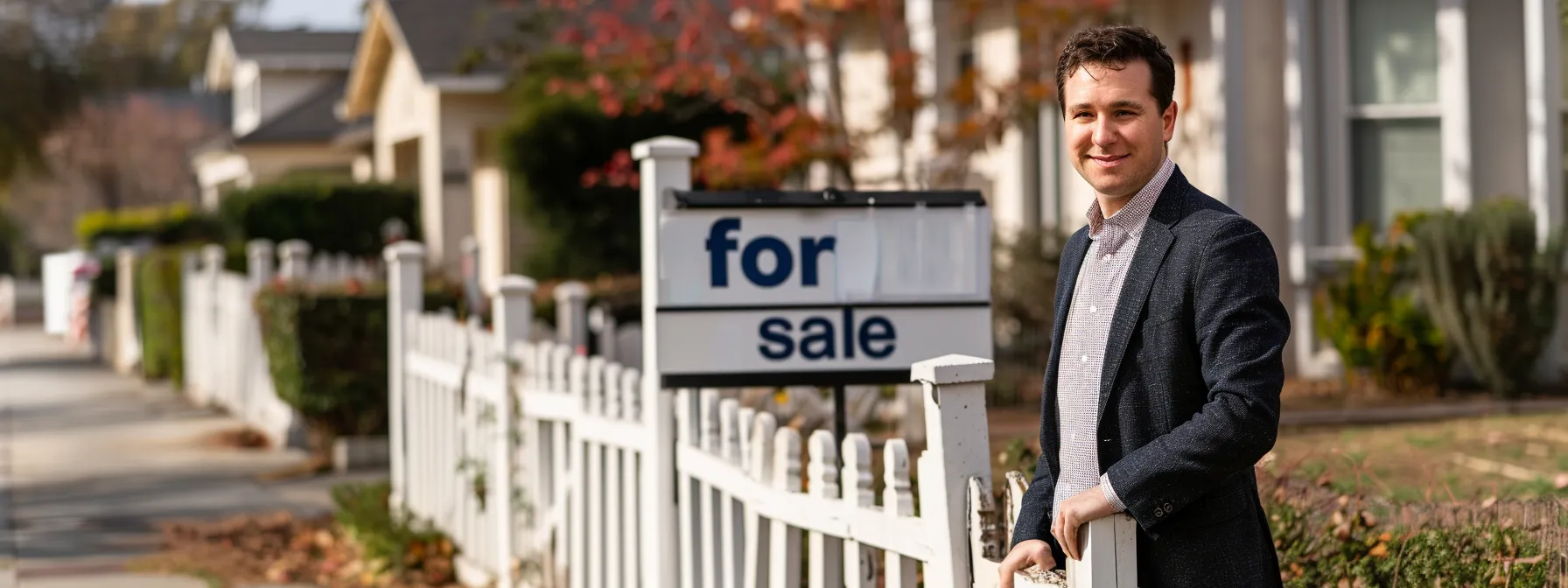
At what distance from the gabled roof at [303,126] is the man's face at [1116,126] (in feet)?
116

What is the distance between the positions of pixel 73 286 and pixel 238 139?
12.5 meters

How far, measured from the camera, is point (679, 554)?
17.6ft

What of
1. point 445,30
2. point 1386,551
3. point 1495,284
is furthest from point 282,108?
point 1386,551

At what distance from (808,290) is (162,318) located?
50.4 feet

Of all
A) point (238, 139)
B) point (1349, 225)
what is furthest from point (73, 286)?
point (1349, 225)

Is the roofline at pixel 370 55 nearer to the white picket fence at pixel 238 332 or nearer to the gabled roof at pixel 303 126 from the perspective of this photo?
the white picket fence at pixel 238 332

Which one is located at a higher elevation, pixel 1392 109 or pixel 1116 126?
A: pixel 1392 109

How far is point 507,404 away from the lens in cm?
714

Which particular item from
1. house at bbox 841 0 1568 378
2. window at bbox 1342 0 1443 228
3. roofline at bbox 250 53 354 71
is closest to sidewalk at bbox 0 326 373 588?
house at bbox 841 0 1568 378

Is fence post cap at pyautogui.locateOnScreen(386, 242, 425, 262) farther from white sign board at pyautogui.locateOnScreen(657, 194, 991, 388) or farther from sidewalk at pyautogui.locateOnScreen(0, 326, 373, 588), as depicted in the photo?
white sign board at pyautogui.locateOnScreen(657, 194, 991, 388)

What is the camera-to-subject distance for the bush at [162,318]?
18.7 m

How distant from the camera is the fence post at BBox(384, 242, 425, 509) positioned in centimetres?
889

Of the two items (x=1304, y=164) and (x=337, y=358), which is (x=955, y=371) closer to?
(x=1304, y=164)

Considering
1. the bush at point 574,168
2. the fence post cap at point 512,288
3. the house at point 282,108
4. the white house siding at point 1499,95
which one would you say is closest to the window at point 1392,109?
the white house siding at point 1499,95
